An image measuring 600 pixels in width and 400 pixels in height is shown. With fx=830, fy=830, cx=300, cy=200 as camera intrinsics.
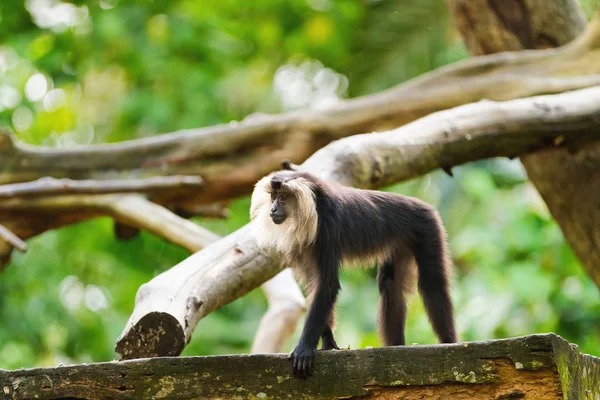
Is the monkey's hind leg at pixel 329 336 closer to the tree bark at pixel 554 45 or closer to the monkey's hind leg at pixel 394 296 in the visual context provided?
the monkey's hind leg at pixel 394 296

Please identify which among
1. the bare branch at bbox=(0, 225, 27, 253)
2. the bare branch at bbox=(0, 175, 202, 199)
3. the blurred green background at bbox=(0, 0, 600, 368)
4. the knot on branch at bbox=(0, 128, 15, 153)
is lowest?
the bare branch at bbox=(0, 225, 27, 253)

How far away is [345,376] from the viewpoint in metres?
2.81

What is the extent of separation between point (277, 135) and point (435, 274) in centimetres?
246

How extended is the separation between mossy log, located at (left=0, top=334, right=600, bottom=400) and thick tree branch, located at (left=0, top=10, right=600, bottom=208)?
10.7ft

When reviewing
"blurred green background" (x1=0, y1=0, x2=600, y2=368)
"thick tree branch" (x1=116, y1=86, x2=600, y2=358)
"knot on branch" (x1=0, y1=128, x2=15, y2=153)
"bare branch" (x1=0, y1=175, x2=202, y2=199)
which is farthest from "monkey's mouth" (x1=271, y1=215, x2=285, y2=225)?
"blurred green background" (x1=0, y1=0, x2=600, y2=368)

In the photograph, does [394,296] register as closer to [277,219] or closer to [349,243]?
[349,243]

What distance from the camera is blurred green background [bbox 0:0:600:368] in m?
7.90

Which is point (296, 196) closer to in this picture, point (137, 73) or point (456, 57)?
point (137, 73)

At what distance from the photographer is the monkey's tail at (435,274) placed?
3.80m

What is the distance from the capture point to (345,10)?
12.1 metres

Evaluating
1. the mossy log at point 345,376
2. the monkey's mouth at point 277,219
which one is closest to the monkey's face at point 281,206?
the monkey's mouth at point 277,219

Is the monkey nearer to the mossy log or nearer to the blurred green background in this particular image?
the mossy log

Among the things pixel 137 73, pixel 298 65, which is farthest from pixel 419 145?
pixel 298 65

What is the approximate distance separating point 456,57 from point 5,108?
6.93 m
